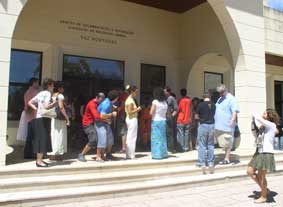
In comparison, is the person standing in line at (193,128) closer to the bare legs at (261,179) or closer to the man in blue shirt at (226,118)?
the man in blue shirt at (226,118)

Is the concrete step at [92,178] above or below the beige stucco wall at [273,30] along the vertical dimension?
below

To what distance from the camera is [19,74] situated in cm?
933

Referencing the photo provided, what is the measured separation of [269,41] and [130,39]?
14.7ft

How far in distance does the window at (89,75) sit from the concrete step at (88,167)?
3843mm

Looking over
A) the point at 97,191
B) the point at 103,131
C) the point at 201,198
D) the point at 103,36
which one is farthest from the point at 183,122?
the point at 103,36

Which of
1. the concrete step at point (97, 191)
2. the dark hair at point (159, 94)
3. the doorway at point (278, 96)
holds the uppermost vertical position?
the doorway at point (278, 96)

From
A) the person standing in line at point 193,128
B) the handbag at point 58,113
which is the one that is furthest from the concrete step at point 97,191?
the person standing in line at point 193,128

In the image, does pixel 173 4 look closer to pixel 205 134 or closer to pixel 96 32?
pixel 96 32

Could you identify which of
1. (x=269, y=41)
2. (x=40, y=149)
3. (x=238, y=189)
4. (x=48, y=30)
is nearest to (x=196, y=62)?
(x=269, y=41)

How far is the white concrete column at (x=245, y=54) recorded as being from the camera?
29.1ft

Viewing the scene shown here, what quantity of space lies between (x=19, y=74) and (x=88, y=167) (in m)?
4.52

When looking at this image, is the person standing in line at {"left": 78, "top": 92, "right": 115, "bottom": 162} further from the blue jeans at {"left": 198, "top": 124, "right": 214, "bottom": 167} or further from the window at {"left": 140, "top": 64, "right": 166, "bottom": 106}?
the window at {"left": 140, "top": 64, "right": 166, "bottom": 106}

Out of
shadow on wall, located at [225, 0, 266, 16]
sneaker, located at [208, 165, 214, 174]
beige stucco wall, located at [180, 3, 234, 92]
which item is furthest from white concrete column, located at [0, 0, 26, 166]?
beige stucco wall, located at [180, 3, 234, 92]

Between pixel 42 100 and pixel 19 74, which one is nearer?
pixel 42 100
